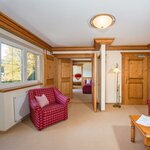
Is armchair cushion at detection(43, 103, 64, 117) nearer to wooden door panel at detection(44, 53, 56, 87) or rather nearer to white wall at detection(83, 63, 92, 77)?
wooden door panel at detection(44, 53, 56, 87)

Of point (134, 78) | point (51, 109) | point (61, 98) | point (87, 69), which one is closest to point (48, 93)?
point (61, 98)

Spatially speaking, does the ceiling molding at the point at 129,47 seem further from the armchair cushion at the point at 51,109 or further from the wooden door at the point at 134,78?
the armchair cushion at the point at 51,109

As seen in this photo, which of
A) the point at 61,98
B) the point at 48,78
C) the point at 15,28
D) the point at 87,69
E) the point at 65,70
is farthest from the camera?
the point at 87,69

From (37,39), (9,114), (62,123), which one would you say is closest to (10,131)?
(9,114)

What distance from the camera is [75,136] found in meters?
2.67

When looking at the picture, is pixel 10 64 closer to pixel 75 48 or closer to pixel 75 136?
pixel 75 136

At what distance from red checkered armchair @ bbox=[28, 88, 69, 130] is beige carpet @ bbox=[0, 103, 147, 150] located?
0.13 meters

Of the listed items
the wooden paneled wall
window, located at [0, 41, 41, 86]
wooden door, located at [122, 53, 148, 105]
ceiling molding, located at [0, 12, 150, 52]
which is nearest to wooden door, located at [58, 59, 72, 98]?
the wooden paneled wall

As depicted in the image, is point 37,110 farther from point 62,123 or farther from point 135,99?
point 135,99

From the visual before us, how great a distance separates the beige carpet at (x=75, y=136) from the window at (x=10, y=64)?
1.11m

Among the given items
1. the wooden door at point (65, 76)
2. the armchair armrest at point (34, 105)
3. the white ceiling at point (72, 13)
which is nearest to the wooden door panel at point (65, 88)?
the wooden door at point (65, 76)

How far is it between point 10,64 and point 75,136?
2199 millimetres

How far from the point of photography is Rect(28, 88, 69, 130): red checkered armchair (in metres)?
2.93

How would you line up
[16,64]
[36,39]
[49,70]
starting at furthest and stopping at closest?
1. [49,70]
2. [36,39]
3. [16,64]
